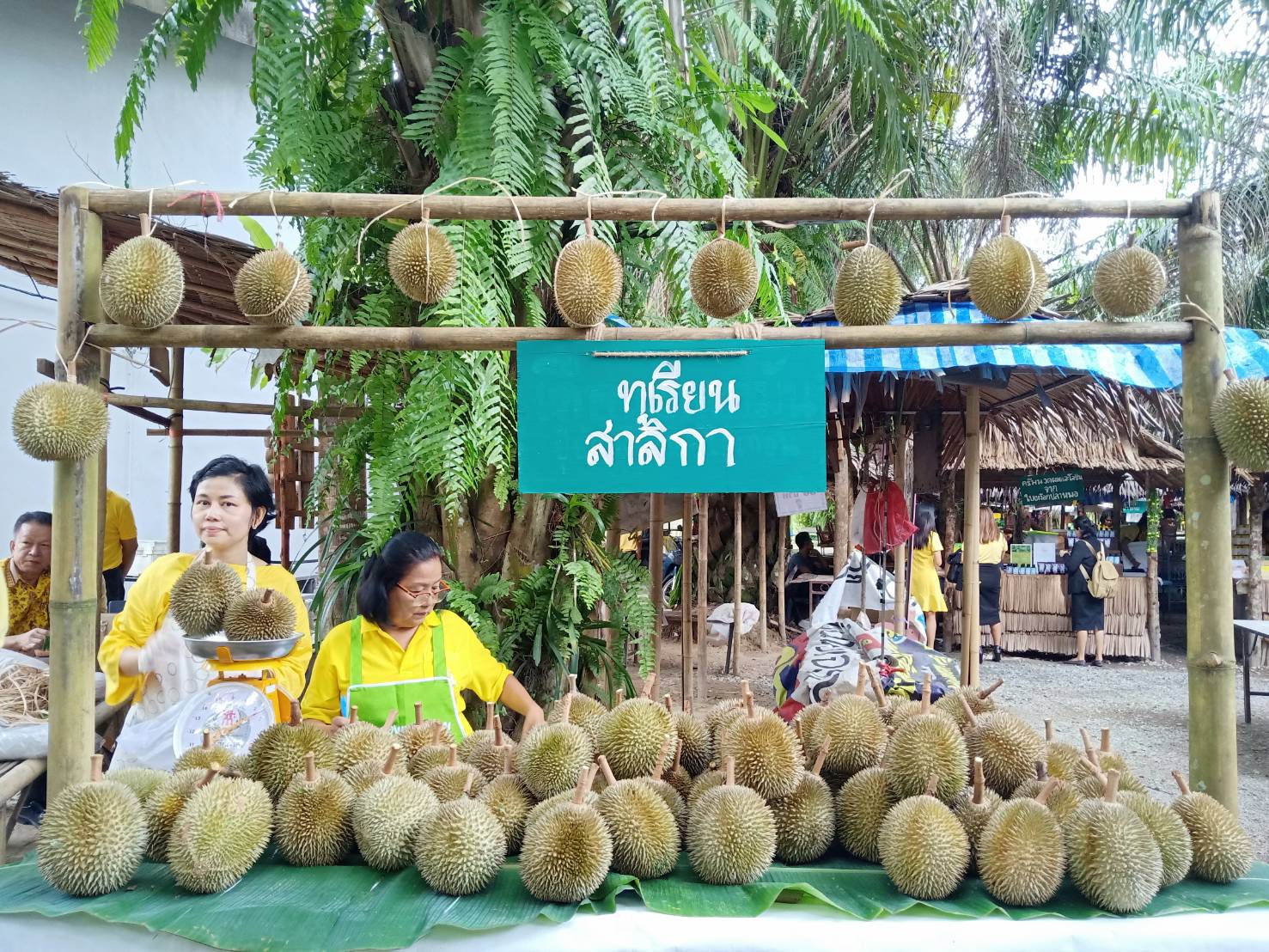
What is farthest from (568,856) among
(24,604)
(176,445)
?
(176,445)

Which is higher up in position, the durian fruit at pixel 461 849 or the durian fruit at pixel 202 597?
the durian fruit at pixel 202 597

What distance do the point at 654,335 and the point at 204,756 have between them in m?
1.41

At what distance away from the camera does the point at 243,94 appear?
32.2ft

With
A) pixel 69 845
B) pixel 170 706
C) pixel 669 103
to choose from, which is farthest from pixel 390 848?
pixel 669 103

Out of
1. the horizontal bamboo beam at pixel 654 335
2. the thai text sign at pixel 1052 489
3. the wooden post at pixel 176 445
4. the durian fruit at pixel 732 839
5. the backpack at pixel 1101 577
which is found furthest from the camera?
the backpack at pixel 1101 577

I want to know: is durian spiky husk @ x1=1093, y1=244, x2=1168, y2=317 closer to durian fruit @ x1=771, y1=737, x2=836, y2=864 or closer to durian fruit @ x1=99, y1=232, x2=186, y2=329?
durian fruit @ x1=771, y1=737, x2=836, y2=864

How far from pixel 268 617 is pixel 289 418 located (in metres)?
5.57

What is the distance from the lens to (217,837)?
1.66 metres

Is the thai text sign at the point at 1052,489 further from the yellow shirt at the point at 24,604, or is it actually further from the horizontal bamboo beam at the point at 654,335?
the yellow shirt at the point at 24,604

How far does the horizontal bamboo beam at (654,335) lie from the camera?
202 centimetres

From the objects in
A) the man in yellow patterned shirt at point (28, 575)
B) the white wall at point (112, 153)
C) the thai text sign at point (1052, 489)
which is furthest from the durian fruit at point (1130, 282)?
the thai text sign at point (1052, 489)

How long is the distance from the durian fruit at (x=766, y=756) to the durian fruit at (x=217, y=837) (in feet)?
3.24

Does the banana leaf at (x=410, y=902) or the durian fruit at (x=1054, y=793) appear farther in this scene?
the durian fruit at (x=1054, y=793)

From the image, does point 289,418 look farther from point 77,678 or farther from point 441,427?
point 77,678
